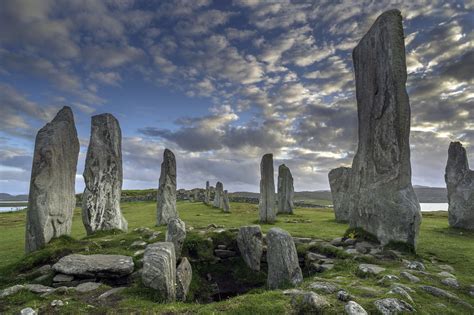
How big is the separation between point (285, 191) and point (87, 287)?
2736 centimetres

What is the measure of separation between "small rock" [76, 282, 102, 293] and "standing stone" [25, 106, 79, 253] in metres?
5.59

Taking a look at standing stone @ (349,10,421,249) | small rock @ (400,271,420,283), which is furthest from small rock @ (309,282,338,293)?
standing stone @ (349,10,421,249)

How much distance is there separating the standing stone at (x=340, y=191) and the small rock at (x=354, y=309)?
20351mm

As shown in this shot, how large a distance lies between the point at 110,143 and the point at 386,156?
15.6m

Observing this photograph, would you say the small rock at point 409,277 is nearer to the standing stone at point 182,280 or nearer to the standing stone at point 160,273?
the standing stone at point 182,280

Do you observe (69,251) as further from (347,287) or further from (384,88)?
(384,88)

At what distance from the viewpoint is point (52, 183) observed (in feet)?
48.5

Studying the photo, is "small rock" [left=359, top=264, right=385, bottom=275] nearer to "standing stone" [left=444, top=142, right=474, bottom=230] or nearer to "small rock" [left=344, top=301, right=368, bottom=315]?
"small rock" [left=344, top=301, right=368, bottom=315]

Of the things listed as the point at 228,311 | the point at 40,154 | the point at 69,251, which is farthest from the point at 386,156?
the point at 40,154

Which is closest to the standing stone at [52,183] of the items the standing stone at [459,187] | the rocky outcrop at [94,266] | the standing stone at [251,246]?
the rocky outcrop at [94,266]

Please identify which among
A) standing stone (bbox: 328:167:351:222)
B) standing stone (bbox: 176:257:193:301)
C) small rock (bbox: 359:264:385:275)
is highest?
standing stone (bbox: 328:167:351:222)

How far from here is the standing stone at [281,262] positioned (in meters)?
10.4

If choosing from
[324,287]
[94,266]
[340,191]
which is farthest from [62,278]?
[340,191]

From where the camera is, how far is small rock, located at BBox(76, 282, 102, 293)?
377 inches
